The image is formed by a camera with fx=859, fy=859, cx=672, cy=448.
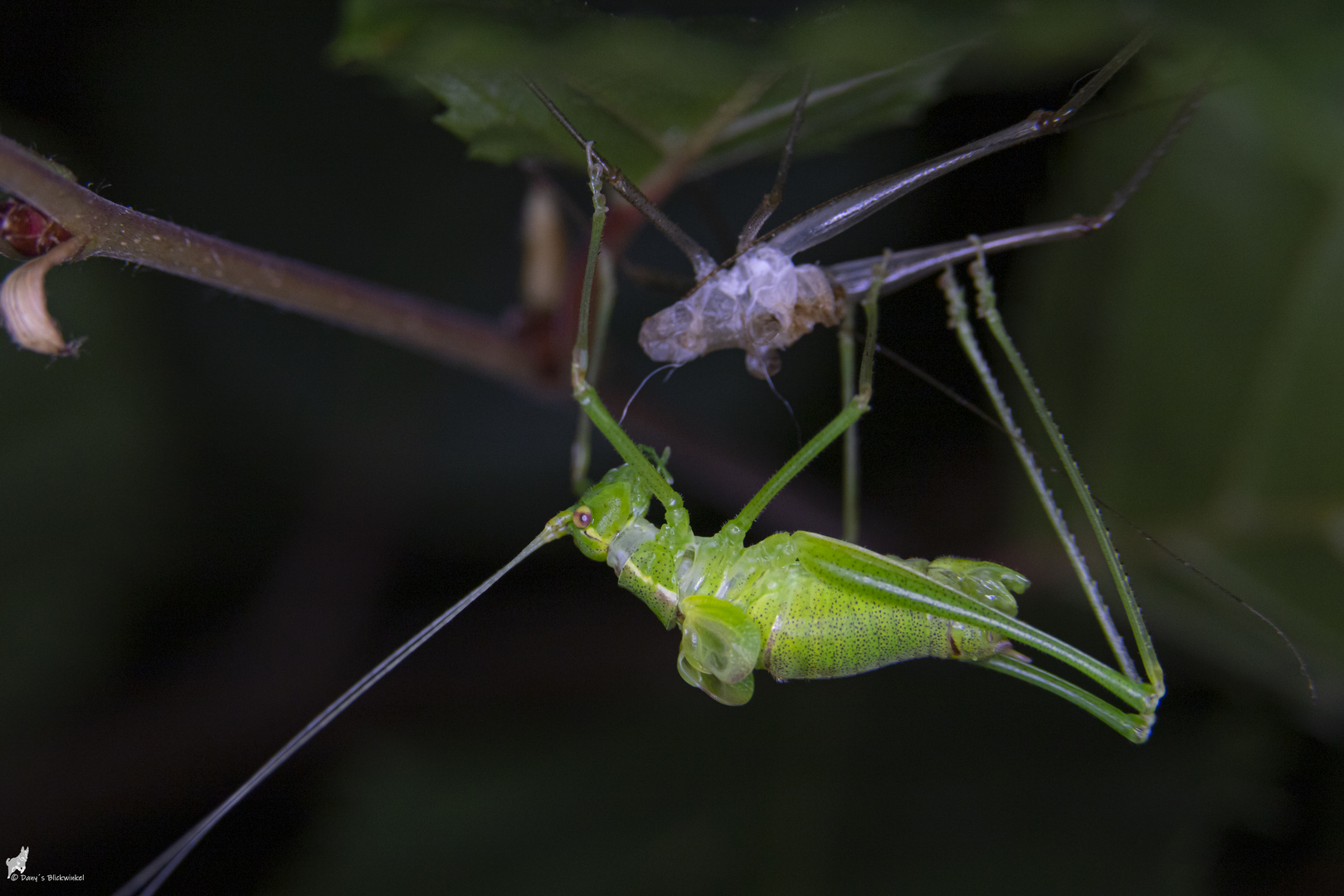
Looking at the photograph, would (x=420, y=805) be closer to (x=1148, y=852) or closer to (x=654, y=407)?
(x=654, y=407)

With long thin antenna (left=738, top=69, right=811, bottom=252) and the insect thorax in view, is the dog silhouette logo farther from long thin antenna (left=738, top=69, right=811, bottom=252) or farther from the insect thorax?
long thin antenna (left=738, top=69, right=811, bottom=252)

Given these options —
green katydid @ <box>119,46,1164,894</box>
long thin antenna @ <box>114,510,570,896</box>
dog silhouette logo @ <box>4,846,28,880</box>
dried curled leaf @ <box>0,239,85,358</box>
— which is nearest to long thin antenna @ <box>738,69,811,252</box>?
green katydid @ <box>119,46,1164,894</box>

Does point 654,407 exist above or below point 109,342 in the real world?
Result: below

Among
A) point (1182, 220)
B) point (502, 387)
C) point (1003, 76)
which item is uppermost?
point (502, 387)

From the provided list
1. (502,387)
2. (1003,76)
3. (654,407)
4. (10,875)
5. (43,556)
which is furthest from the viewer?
(502,387)


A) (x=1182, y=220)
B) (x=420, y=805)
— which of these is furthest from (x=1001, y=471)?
(x=420, y=805)

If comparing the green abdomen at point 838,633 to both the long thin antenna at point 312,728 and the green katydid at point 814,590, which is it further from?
the long thin antenna at point 312,728
